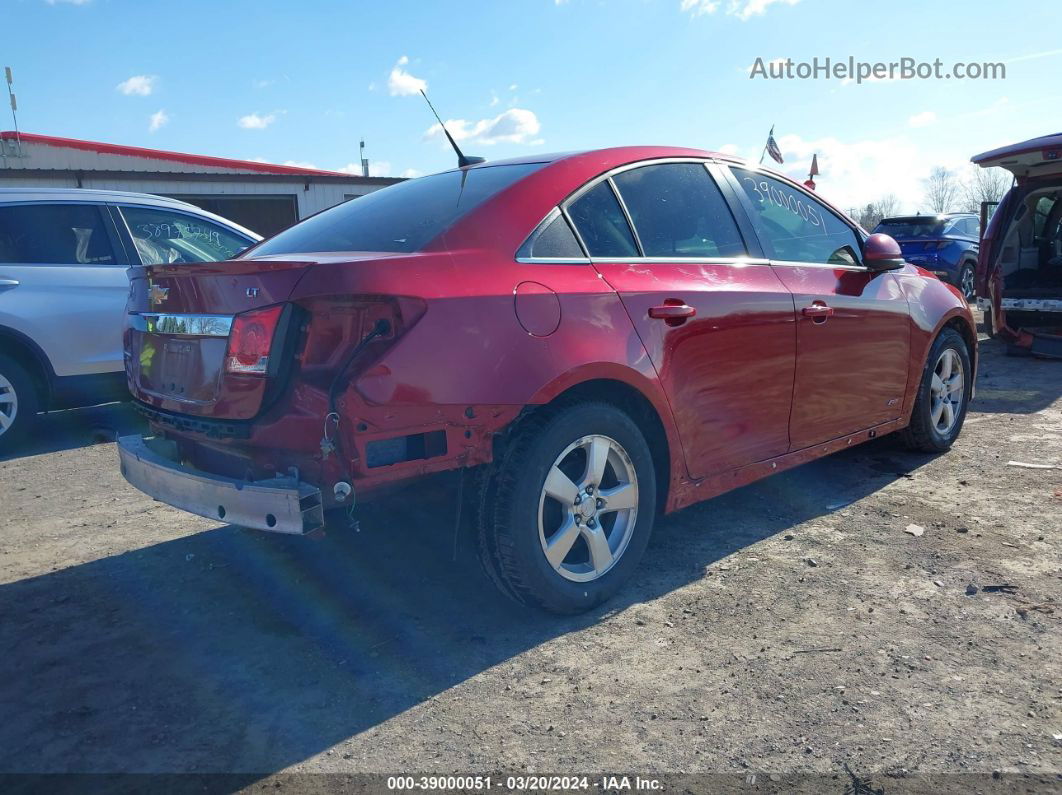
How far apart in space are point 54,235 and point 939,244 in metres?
13.4

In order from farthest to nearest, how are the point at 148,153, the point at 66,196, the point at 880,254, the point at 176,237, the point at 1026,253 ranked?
the point at 148,153 → the point at 1026,253 → the point at 176,237 → the point at 66,196 → the point at 880,254

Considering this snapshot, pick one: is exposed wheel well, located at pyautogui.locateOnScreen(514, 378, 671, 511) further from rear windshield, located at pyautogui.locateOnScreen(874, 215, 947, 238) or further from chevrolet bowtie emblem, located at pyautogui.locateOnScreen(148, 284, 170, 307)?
rear windshield, located at pyautogui.locateOnScreen(874, 215, 947, 238)

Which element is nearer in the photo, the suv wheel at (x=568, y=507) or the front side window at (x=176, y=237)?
the suv wheel at (x=568, y=507)

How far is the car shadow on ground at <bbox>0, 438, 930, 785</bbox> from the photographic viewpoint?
7.96 feet

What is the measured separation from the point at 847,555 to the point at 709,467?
2.47 ft

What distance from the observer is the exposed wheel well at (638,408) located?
121 inches

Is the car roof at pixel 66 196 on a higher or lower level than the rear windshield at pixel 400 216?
higher

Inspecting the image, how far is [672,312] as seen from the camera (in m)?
3.27

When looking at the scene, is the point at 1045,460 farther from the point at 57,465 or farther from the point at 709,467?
the point at 57,465

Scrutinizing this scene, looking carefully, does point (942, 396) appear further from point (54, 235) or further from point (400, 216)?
point (54, 235)

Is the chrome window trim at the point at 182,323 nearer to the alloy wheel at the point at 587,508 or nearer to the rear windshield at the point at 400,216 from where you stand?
the rear windshield at the point at 400,216

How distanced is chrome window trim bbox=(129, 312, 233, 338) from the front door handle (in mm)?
2539

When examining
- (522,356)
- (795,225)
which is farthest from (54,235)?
(795,225)

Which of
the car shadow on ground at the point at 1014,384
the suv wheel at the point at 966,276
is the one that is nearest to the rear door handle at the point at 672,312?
the car shadow on ground at the point at 1014,384
